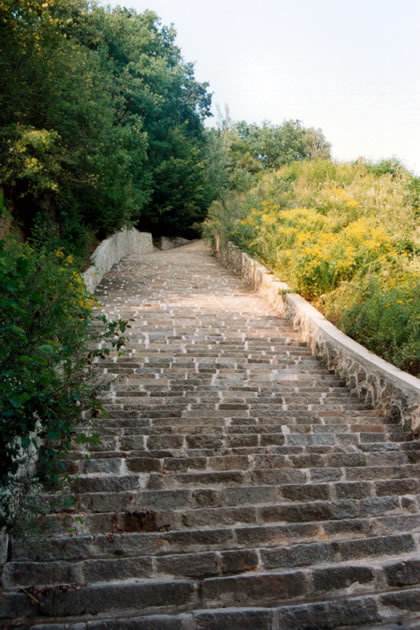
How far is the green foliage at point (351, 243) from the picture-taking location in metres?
7.47

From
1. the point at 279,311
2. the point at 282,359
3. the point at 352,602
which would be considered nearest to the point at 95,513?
the point at 352,602

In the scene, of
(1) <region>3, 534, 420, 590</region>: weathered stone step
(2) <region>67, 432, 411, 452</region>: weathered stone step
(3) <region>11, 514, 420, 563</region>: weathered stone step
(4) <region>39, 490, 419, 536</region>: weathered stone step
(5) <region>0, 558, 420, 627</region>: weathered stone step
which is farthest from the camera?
(2) <region>67, 432, 411, 452</region>: weathered stone step

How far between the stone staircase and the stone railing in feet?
0.79

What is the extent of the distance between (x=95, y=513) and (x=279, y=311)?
25.1 feet

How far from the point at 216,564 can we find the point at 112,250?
14.0 metres

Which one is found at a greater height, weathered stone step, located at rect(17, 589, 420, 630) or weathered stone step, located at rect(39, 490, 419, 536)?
weathered stone step, located at rect(39, 490, 419, 536)

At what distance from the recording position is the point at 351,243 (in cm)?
1053

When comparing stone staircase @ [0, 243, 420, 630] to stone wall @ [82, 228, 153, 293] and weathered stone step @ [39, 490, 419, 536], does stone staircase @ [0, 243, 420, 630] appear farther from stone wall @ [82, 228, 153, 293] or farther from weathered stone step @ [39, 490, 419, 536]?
stone wall @ [82, 228, 153, 293]

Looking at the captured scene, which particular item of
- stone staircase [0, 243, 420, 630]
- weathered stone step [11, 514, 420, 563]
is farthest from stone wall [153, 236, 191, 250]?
weathered stone step [11, 514, 420, 563]

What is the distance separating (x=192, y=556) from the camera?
3.56 meters

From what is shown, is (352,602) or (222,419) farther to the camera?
(222,419)

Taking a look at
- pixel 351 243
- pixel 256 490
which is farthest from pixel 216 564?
pixel 351 243

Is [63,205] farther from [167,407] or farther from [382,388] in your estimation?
[382,388]

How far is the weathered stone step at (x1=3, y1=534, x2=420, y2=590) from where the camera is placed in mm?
3365
